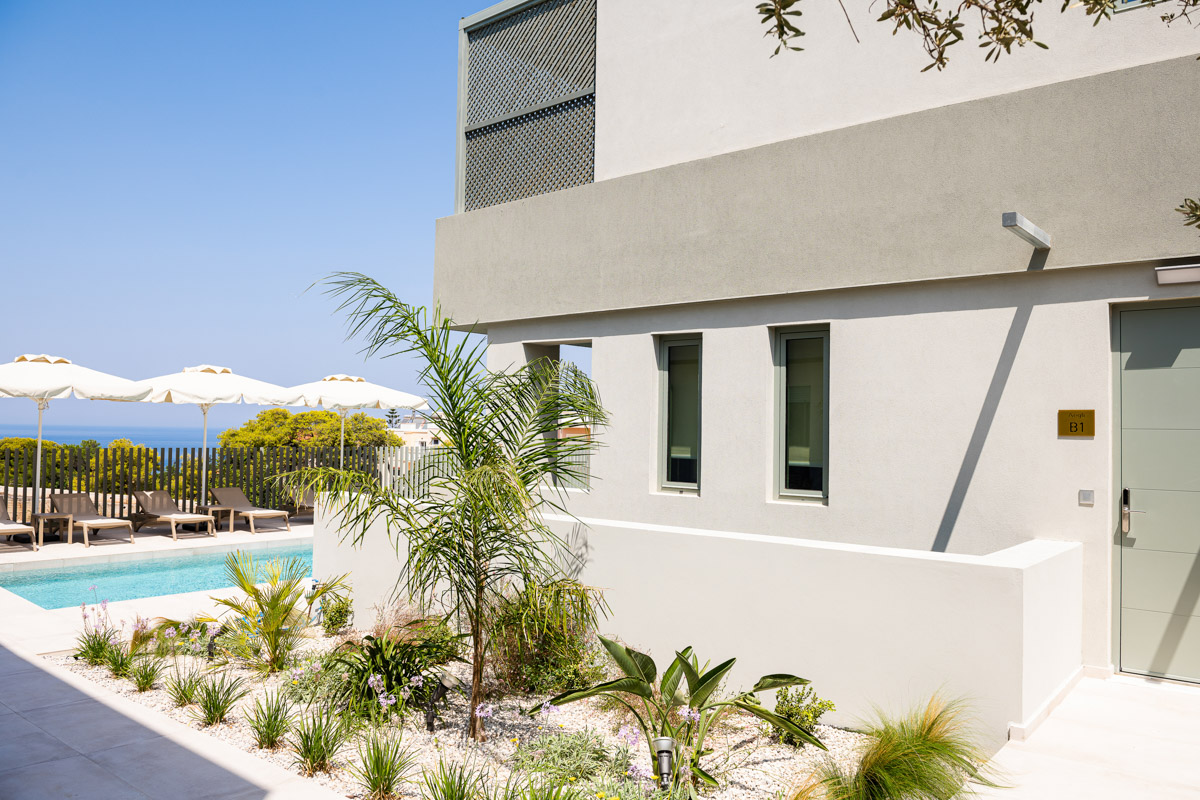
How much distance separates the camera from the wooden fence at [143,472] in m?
15.1

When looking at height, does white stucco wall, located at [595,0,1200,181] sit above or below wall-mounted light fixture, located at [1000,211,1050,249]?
above

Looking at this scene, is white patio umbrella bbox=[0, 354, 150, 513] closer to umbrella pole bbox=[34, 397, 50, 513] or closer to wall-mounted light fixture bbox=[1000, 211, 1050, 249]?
umbrella pole bbox=[34, 397, 50, 513]

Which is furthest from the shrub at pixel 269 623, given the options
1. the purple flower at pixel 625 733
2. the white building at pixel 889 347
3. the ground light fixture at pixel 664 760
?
the ground light fixture at pixel 664 760

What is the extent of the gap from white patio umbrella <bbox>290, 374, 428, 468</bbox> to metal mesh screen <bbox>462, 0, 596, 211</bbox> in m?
8.61

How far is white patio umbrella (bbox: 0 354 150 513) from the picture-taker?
13720 millimetres

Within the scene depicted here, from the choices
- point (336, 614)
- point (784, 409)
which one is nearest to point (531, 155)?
point (784, 409)

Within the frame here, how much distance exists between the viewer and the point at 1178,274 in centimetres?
543

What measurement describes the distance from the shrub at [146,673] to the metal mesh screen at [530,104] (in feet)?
22.3

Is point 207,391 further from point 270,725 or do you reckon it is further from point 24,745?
point 270,725

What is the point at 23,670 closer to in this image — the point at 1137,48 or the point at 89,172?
the point at 1137,48

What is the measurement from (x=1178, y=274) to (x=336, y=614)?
7.98 metres

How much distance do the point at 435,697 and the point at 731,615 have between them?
7.23ft

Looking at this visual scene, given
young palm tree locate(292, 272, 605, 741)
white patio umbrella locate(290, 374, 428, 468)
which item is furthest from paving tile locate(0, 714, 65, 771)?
white patio umbrella locate(290, 374, 428, 468)

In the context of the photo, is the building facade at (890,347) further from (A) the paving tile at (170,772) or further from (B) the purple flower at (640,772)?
(A) the paving tile at (170,772)
